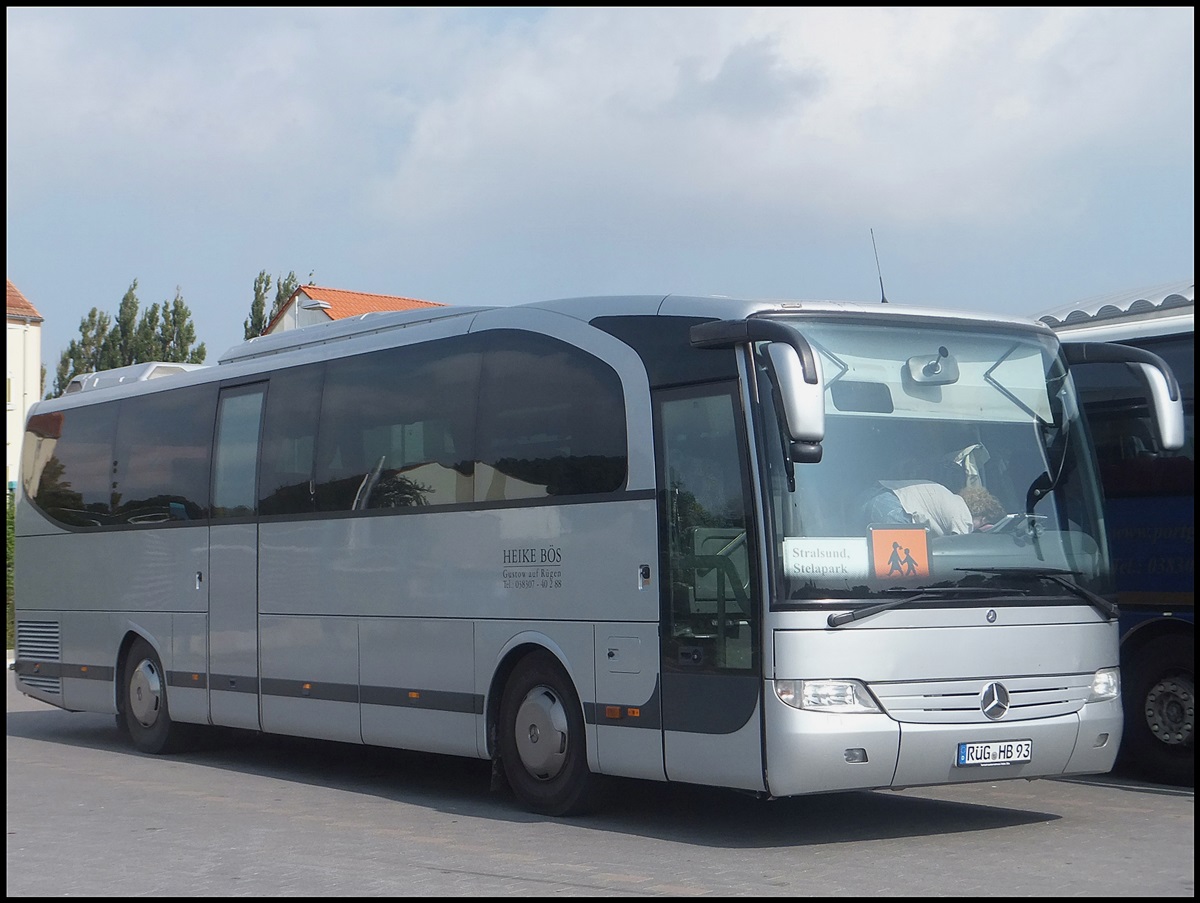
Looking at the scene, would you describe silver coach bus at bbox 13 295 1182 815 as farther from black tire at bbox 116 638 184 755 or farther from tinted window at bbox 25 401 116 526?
tinted window at bbox 25 401 116 526

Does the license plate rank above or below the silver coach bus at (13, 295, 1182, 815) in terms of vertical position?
below

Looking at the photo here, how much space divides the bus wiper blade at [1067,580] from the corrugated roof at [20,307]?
48.3m

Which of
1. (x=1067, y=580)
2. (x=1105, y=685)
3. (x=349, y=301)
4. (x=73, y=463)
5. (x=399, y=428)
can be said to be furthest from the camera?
(x=349, y=301)

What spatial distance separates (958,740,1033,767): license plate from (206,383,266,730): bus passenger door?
271 inches

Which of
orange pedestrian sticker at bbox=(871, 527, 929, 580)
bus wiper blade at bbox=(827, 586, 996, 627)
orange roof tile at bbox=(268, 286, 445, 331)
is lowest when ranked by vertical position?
bus wiper blade at bbox=(827, 586, 996, 627)

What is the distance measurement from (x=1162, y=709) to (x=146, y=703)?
923 centimetres

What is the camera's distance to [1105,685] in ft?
32.8

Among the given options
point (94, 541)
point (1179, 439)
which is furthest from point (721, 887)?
point (94, 541)

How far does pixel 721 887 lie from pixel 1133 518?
18.4 ft

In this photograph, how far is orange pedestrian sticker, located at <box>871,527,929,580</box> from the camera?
929 cm

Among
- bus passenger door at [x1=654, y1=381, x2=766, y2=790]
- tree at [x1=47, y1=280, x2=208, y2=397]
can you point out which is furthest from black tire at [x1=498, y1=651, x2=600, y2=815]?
tree at [x1=47, y1=280, x2=208, y2=397]

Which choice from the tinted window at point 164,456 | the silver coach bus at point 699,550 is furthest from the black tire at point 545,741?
the tinted window at point 164,456

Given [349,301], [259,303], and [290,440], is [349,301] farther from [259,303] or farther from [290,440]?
[290,440]

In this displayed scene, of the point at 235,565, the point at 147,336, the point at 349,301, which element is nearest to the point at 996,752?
the point at 235,565
